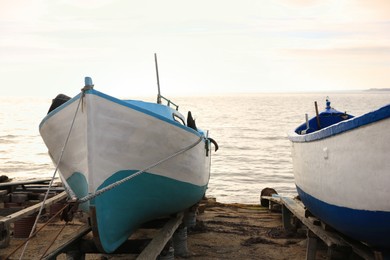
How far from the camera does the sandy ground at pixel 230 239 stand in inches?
322

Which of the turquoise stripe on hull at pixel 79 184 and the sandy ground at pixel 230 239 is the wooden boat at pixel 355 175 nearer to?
the sandy ground at pixel 230 239

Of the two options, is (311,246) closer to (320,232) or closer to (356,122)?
(320,232)

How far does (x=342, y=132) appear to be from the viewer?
5.30 meters

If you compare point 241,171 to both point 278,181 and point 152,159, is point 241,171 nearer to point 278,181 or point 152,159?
point 278,181

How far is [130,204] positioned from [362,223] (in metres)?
2.72

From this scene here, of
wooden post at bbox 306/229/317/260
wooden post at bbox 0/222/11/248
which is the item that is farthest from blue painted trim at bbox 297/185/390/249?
wooden post at bbox 0/222/11/248

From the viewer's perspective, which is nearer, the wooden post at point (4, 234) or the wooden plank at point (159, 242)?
the wooden plank at point (159, 242)

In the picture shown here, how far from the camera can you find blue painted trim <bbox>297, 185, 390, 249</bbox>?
16.2 ft

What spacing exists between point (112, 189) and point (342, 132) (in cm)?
264

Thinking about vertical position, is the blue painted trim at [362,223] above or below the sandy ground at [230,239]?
above

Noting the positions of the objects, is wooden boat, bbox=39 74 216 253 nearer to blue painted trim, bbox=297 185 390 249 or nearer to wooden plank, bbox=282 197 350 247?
wooden plank, bbox=282 197 350 247

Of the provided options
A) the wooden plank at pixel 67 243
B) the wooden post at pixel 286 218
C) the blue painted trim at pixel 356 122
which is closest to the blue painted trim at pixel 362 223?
the blue painted trim at pixel 356 122

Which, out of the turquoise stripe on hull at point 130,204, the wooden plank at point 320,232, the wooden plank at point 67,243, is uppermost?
the turquoise stripe on hull at point 130,204

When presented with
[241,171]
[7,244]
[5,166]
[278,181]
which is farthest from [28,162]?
[7,244]
